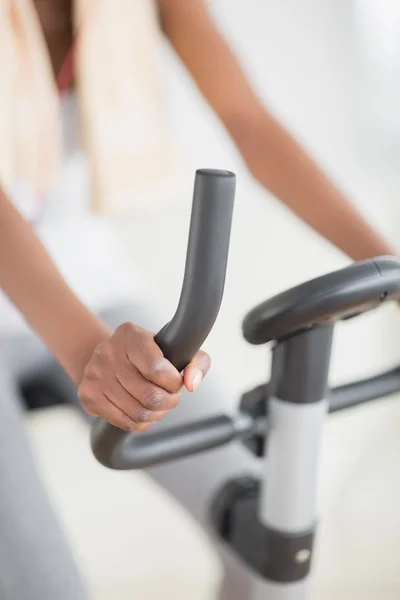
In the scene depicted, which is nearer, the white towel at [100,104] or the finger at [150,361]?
the finger at [150,361]

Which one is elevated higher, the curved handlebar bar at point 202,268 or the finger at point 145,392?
the curved handlebar bar at point 202,268

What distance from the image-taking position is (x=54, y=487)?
1091mm

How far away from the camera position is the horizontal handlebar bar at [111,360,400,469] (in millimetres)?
464

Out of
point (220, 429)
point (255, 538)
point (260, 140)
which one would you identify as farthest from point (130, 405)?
point (260, 140)

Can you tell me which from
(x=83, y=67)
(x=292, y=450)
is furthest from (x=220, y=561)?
(x=83, y=67)

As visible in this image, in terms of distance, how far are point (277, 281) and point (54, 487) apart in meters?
0.46

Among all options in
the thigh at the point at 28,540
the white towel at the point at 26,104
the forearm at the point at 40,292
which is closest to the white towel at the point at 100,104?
the white towel at the point at 26,104

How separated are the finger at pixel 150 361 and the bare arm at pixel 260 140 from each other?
27 cm

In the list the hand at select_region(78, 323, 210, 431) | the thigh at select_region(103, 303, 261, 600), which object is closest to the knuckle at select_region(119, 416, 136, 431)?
the hand at select_region(78, 323, 210, 431)

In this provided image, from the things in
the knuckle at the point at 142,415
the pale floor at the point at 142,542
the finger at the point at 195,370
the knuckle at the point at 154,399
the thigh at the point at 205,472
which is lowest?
the pale floor at the point at 142,542

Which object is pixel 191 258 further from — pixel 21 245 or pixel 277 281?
pixel 277 281

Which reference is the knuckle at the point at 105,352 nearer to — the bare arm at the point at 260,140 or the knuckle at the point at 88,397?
the knuckle at the point at 88,397

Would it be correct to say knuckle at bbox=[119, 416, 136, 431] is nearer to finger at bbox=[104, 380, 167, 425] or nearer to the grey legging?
finger at bbox=[104, 380, 167, 425]

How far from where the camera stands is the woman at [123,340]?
15.1 inches
